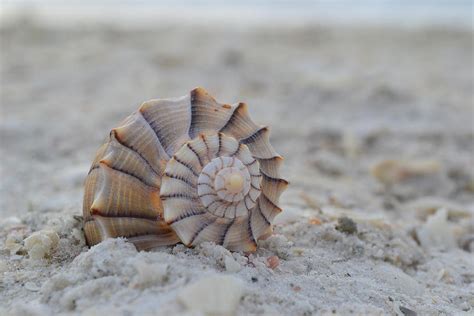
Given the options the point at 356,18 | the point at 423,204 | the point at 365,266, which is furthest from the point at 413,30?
the point at 365,266

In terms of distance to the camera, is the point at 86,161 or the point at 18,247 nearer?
the point at 18,247

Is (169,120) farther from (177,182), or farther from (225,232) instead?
(225,232)

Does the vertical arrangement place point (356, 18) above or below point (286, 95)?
above

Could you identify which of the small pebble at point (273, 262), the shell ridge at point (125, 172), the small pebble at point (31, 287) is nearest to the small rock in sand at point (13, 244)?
the small pebble at point (31, 287)

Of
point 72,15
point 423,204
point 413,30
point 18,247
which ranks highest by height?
point 72,15

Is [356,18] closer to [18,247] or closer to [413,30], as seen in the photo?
[413,30]

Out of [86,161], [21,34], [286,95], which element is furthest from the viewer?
[21,34]

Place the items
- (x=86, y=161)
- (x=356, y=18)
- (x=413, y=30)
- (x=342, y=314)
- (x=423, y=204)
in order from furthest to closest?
(x=356, y=18)
(x=413, y=30)
(x=86, y=161)
(x=423, y=204)
(x=342, y=314)

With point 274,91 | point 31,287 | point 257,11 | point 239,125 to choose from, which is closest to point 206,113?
point 239,125
